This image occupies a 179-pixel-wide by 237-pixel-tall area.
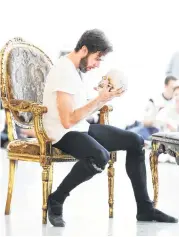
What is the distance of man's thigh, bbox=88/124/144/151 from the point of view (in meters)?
3.05

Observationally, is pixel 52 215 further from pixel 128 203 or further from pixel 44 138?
pixel 128 203

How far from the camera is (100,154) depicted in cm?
282

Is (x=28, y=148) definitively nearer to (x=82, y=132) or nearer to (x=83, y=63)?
(x=82, y=132)

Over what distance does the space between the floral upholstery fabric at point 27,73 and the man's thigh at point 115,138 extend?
1.36ft

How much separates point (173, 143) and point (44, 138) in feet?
2.02

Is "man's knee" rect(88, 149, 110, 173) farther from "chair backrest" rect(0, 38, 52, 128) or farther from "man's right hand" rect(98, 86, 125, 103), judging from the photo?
"chair backrest" rect(0, 38, 52, 128)

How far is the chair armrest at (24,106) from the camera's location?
295 cm

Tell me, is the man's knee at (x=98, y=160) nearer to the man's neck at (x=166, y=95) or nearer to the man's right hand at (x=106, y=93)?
the man's right hand at (x=106, y=93)

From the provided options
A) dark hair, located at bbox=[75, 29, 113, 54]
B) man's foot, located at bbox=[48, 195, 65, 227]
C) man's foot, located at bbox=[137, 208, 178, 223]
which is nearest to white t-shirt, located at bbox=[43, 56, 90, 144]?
dark hair, located at bbox=[75, 29, 113, 54]

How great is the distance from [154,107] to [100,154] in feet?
11.5

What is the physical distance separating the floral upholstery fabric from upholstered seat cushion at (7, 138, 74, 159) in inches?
7.0

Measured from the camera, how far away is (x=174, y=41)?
244 inches

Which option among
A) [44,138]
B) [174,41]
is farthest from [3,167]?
[44,138]

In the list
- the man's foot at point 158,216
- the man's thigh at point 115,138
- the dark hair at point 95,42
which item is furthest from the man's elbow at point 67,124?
the man's foot at point 158,216
